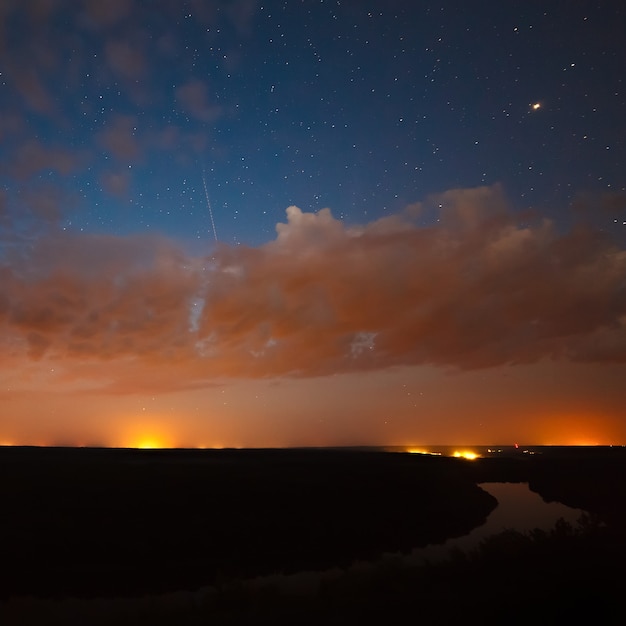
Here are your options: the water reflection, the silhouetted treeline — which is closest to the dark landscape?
the silhouetted treeline

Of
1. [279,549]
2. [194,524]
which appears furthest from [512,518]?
[194,524]

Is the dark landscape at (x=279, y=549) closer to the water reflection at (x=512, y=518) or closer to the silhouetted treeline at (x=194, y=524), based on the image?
the silhouetted treeline at (x=194, y=524)

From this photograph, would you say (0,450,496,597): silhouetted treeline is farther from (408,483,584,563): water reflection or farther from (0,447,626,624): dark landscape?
(408,483,584,563): water reflection

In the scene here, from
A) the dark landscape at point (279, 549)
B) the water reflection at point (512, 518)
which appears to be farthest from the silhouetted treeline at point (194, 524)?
the water reflection at point (512, 518)

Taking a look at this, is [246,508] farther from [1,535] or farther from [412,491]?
[412,491]

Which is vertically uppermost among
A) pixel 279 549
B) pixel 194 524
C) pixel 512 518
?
pixel 194 524

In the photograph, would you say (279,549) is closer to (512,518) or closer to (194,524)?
(194,524)
